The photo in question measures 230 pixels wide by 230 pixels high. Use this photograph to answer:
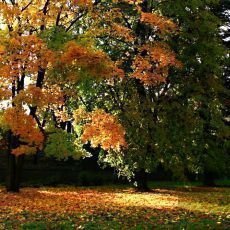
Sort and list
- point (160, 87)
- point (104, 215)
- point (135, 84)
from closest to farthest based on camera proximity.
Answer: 1. point (104, 215)
2. point (135, 84)
3. point (160, 87)

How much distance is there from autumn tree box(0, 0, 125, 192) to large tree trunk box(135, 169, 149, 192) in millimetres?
4247

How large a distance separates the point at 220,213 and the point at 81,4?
1052 cm

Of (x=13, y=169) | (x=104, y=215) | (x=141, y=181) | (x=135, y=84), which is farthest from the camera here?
(x=141, y=181)

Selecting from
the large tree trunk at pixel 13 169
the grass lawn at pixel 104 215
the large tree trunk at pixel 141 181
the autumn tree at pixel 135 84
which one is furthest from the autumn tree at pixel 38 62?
the large tree trunk at pixel 141 181

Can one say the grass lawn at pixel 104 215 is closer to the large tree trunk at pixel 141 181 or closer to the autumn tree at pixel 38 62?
the autumn tree at pixel 38 62

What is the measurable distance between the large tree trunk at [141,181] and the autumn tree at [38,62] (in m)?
4.25

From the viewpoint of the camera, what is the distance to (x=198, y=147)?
26047 mm

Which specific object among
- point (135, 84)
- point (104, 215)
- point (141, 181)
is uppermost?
point (135, 84)

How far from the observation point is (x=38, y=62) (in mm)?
17812

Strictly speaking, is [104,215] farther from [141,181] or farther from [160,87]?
[160,87]

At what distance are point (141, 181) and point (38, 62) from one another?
34.9 ft

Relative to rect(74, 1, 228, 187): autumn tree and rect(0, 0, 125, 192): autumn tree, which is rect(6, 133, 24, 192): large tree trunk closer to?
rect(0, 0, 125, 192): autumn tree

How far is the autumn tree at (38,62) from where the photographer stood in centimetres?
1684

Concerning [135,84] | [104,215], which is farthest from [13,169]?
[104,215]
